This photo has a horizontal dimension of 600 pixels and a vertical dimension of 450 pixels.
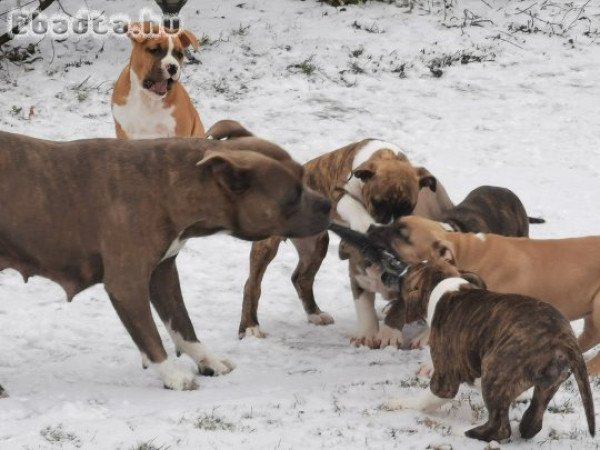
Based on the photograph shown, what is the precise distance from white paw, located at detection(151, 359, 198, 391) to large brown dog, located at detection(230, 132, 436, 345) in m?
1.37

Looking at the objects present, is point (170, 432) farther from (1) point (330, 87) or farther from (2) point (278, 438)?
(1) point (330, 87)

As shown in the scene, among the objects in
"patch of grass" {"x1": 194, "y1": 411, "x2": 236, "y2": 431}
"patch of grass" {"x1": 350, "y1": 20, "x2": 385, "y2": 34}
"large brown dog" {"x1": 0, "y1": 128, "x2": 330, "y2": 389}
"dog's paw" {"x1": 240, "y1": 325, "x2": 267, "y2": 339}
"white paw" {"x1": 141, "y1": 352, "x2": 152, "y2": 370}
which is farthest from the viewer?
"patch of grass" {"x1": 350, "y1": 20, "x2": 385, "y2": 34}

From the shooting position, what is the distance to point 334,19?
1474cm

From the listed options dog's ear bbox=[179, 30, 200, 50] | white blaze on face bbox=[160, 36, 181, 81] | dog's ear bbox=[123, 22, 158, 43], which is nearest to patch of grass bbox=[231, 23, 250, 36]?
dog's ear bbox=[179, 30, 200, 50]

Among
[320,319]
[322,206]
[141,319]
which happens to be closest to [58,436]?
[141,319]

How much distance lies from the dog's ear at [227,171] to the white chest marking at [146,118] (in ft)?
14.2

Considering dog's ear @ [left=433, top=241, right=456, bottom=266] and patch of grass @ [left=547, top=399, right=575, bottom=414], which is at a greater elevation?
dog's ear @ [left=433, top=241, right=456, bottom=266]

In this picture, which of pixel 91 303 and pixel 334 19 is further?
pixel 334 19

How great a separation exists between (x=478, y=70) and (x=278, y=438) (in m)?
9.73

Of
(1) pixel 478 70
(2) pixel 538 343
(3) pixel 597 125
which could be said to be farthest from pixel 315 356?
(1) pixel 478 70

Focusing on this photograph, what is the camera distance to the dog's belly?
9.58 metres

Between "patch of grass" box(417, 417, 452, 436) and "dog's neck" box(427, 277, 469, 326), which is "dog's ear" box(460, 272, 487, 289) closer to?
"dog's neck" box(427, 277, 469, 326)

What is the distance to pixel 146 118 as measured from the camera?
9.58 m

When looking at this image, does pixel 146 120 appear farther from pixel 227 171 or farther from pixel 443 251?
pixel 227 171
